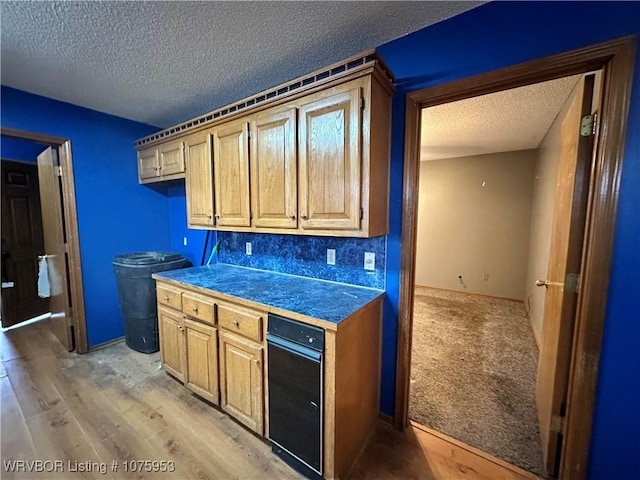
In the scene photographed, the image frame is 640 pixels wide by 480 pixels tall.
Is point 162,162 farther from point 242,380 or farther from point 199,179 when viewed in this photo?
point 242,380

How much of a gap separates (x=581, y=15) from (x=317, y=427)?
7.42 feet

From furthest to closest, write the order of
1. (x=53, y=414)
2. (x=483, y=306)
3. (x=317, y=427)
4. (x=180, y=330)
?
(x=483, y=306) < (x=180, y=330) < (x=53, y=414) < (x=317, y=427)

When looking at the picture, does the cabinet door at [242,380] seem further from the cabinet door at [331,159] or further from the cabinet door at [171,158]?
the cabinet door at [171,158]

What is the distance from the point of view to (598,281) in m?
1.18

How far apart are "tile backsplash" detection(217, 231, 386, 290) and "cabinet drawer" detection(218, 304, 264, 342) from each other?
2.15 feet

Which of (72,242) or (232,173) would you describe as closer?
(232,173)

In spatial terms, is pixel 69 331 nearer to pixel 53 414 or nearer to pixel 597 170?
pixel 53 414

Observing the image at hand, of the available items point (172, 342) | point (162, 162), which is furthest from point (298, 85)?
point (172, 342)

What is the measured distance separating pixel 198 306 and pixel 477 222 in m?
4.56

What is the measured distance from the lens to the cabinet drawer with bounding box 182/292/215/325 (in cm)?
179

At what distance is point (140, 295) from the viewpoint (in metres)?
2.57

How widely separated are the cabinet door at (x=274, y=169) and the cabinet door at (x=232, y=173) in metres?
0.08

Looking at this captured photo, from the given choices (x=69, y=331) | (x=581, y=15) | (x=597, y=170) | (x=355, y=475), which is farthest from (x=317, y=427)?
(x=69, y=331)

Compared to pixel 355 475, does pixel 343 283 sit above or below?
above
